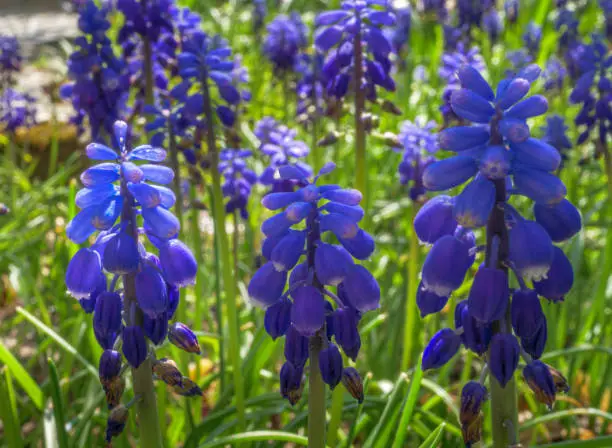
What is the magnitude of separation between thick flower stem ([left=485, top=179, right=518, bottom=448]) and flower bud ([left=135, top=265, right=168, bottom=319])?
0.91 m

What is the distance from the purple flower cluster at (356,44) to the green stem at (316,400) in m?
1.68

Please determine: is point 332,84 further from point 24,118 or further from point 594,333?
point 24,118

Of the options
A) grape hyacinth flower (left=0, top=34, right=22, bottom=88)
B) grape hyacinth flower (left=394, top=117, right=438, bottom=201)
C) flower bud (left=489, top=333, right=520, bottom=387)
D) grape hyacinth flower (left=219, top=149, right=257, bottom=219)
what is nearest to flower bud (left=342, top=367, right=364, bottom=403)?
flower bud (left=489, top=333, right=520, bottom=387)

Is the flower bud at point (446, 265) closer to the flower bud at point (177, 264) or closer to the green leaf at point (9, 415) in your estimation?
the flower bud at point (177, 264)

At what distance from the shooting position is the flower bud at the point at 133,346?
2068 mm

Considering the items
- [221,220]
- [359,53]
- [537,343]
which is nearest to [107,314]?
[537,343]

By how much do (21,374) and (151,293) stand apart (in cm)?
155

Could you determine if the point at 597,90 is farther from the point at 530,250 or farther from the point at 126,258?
the point at 126,258

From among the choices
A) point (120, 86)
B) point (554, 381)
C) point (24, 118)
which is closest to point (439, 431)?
point (554, 381)

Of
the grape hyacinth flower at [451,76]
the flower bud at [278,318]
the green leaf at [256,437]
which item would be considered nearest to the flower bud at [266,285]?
the flower bud at [278,318]

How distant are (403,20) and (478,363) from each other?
5.26m

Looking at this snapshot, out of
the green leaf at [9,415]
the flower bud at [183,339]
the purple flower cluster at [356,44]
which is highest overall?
the purple flower cluster at [356,44]

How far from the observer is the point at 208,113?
360 cm

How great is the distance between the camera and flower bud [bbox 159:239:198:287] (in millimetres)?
2076
